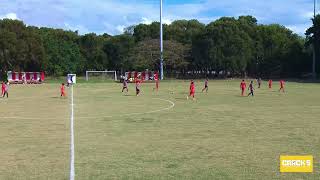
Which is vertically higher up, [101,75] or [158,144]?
[101,75]

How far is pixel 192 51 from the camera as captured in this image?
95750mm

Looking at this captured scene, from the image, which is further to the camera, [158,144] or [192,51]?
[192,51]

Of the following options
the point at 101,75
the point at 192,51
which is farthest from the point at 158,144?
the point at 101,75

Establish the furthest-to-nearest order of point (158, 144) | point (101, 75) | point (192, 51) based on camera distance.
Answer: point (101, 75)
point (192, 51)
point (158, 144)

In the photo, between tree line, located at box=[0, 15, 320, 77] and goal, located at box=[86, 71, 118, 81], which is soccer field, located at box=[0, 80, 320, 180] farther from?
goal, located at box=[86, 71, 118, 81]

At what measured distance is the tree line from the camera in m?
91.6

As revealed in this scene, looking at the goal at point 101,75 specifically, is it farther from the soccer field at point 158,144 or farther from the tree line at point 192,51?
the soccer field at point 158,144

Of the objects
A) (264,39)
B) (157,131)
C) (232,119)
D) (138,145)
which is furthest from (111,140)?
(264,39)

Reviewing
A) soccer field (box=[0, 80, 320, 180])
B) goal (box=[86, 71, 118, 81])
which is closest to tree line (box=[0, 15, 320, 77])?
goal (box=[86, 71, 118, 81])

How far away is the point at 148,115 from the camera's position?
27.1 metres

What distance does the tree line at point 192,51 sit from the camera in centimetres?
9162

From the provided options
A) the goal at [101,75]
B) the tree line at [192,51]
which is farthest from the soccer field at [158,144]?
the goal at [101,75]

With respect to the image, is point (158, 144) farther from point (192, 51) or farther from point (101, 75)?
point (101, 75)

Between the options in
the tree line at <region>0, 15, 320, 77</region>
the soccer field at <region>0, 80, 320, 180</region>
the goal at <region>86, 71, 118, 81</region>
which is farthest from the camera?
the goal at <region>86, 71, 118, 81</region>
